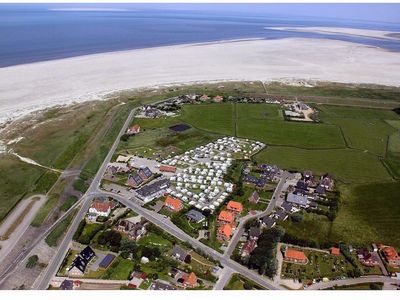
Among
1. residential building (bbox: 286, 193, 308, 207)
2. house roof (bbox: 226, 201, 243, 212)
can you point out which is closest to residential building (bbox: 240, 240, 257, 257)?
house roof (bbox: 226, 201, 243, 212)

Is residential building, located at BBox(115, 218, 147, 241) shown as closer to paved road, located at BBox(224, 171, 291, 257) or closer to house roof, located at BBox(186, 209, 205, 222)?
house roof, located at BBox(186, 209, 205, 222)

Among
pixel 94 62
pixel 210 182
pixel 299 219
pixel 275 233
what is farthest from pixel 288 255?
pixel 94 62

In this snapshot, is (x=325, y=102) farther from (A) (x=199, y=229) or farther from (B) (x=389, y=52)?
(B) (x=389, y=52)

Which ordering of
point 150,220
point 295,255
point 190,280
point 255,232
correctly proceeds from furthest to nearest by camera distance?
point 150,220
point 255,232
point 295,255
point 190,280

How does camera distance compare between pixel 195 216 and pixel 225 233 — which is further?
pixel 195 216

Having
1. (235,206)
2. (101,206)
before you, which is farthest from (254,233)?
(101,206)

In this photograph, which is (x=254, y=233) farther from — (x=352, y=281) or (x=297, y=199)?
(x=352, y=281)
